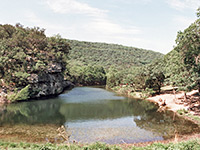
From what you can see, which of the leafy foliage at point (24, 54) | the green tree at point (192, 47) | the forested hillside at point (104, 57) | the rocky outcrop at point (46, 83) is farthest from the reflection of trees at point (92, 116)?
the forested hillside at point (104, 57)

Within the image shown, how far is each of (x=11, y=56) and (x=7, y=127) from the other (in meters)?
27.8

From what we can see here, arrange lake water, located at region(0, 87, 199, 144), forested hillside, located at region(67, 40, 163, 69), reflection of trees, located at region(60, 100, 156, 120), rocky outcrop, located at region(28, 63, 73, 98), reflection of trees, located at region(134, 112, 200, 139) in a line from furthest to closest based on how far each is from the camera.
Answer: forested hillside, located at region(67, 40, 163, 69) < rocky outcrop, located at region(28, 63, 73, 98) < reflection of trees, located at region(60, 100, 156, 120) < reflection of trees, located at region(134, 112, 200, 139) < lake water, located at region(0, 87, 199, 144)

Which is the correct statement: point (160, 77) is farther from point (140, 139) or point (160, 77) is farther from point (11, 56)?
point (11, 56)

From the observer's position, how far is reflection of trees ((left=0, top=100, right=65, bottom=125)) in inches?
1131

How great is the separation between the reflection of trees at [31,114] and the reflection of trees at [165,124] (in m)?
12.5

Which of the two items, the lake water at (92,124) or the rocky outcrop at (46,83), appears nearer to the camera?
the lake water at (92,124)

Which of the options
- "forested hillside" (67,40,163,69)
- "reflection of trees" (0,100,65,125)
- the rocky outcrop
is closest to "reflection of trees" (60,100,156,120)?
"reflection of trees" (0,100,65,125)

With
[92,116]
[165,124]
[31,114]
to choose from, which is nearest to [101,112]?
[92,116]

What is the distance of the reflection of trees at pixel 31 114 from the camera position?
28.7 m

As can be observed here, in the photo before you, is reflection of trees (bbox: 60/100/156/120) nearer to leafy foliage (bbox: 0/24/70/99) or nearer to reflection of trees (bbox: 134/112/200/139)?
reflection of trees (bbox: 134/112/200/139)

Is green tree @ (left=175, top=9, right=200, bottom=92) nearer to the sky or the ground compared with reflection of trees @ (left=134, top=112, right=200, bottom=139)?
nearer to the sky

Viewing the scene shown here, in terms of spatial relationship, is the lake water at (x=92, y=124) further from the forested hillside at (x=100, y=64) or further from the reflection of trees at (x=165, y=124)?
the forested hillside at (x=100, y=64)

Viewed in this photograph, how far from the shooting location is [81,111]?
35125mm

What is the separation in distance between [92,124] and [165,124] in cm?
1028
